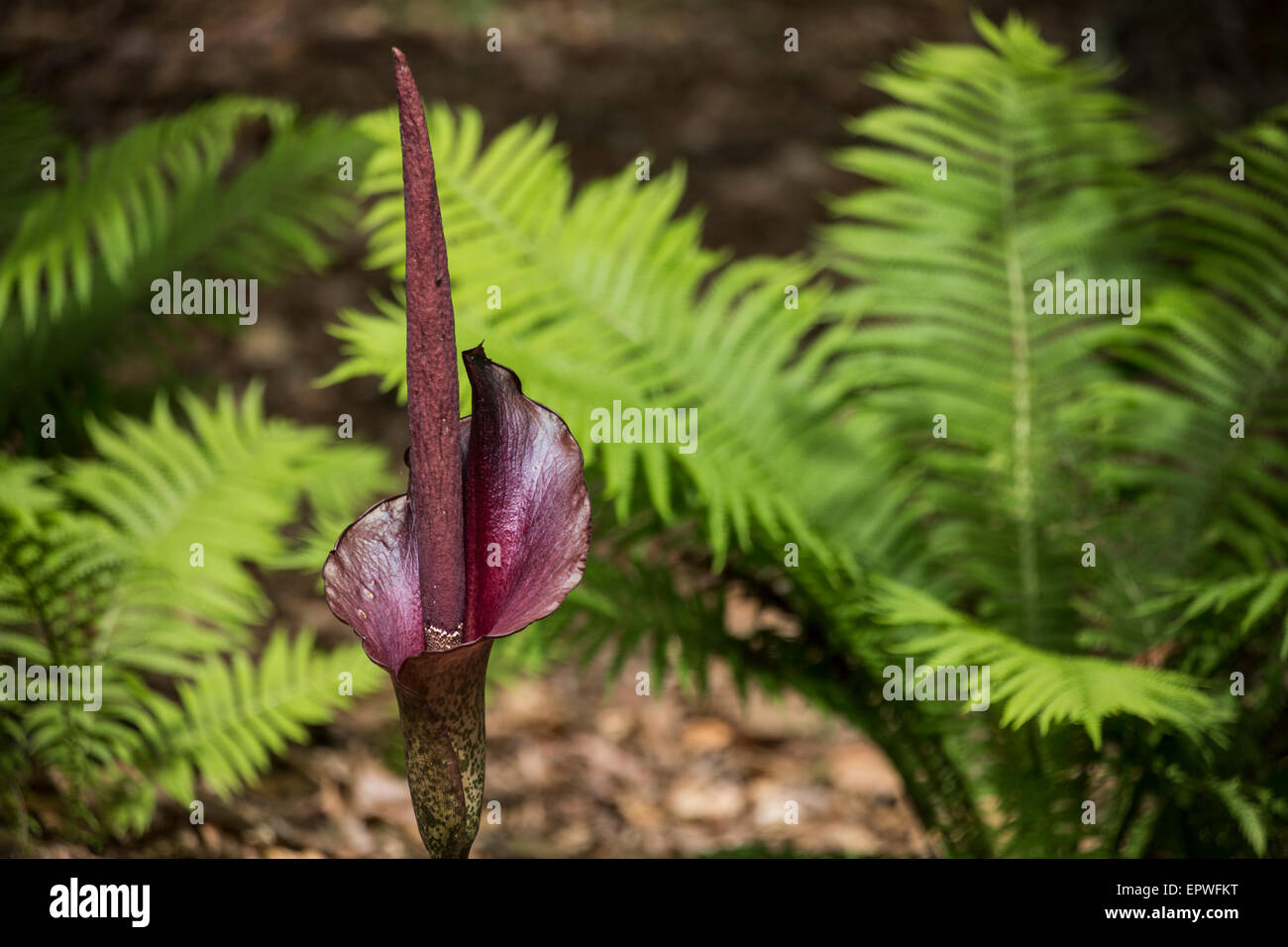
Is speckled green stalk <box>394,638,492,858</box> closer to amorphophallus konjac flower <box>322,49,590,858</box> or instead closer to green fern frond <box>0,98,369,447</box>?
amorphophallus konjac flower <box>322,49,590,858</box>

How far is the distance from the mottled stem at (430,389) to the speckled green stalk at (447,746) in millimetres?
30

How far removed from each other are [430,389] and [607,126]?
283cm

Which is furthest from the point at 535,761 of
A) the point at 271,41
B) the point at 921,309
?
the point at 271,41

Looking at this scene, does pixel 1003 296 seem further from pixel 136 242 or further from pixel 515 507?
pixel 136 242

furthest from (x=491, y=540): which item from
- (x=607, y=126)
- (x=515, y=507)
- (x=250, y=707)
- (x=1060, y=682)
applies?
(x=607, y=126)

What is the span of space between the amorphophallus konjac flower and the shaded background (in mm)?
968

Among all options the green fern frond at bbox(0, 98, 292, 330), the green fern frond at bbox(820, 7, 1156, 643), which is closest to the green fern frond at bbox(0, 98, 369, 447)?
the green fern frond at bbox(0, 98, 292, 330)

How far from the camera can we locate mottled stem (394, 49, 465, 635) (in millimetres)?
489

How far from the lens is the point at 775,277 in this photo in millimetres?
1467

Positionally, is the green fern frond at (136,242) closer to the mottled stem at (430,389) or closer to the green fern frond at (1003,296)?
the green fern frond at (1003,296)
